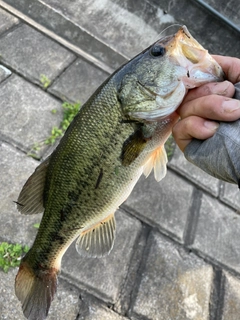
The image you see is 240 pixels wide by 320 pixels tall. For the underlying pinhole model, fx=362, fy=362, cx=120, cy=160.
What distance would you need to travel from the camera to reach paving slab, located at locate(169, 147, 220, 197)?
341 cm

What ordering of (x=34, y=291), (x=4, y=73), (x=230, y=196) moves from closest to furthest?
(x=34, y=291)
(x=4, y=73)
(x=230, y=196)

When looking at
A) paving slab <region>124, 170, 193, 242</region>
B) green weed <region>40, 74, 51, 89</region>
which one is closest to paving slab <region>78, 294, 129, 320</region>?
paving slab <region>124, 170, 193, 242</region>

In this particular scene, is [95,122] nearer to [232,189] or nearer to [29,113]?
[29,113]

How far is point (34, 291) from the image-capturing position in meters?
1.87

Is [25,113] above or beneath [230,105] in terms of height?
beneath

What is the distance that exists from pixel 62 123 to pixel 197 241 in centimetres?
156

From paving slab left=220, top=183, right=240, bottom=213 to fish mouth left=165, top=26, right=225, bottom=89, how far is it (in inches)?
79.6

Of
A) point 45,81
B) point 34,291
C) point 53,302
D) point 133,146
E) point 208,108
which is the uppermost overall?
point 208,108

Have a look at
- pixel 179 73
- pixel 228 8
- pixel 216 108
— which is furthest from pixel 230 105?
pixel 228 8

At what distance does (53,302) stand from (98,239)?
74 cm

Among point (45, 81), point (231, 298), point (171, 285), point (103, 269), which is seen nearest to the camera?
point (103, 269)

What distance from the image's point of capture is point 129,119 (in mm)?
1737

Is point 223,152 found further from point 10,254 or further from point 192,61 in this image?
point 10,254

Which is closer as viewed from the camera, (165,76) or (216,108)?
(216,108)
